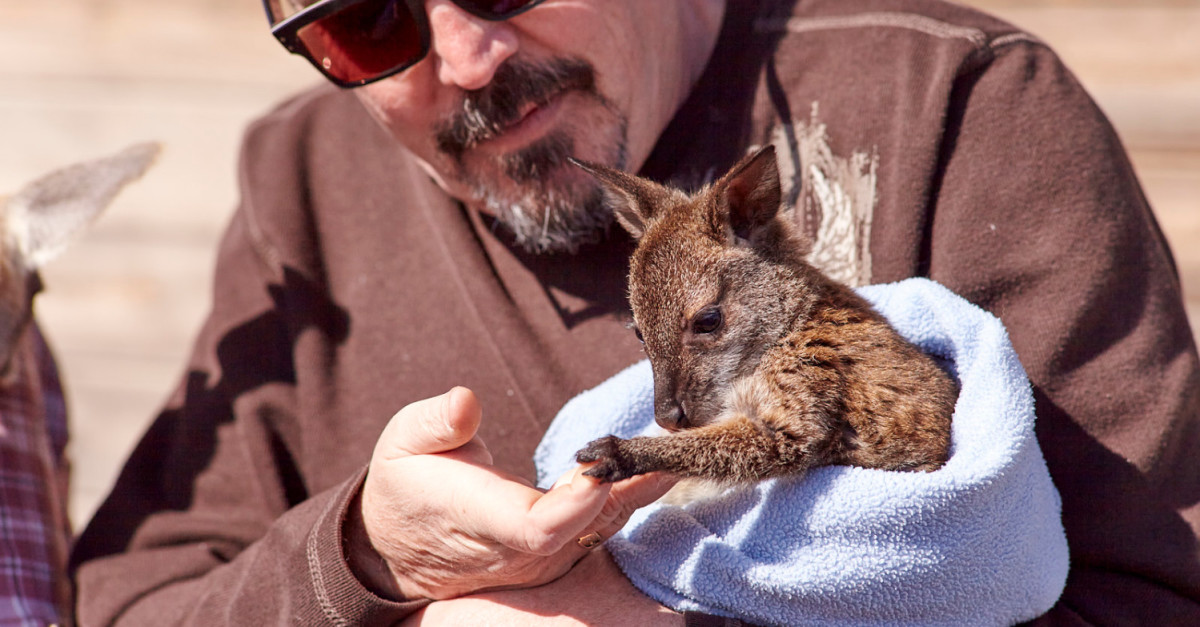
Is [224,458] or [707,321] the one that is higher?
[707,321]

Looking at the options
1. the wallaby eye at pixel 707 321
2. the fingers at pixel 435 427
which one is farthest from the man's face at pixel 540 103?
the fingers at pixel 435 427

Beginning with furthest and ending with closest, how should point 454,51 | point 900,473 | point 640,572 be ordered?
point 454,51
point 640,572
point 900,473

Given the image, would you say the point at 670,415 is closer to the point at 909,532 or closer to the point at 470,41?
the point at 909,532

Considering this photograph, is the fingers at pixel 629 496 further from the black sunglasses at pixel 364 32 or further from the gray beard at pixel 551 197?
the black sunglasses at pixel 364 32

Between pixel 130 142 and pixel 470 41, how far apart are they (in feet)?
10.2

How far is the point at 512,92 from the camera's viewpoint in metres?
1.97

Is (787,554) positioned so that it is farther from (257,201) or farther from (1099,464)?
(257,201)

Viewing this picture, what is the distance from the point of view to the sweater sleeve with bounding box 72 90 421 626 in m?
2.29

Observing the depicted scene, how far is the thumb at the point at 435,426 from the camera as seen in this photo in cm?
148

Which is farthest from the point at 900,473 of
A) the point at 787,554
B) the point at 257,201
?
the point at 257,201

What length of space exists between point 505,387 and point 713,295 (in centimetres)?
69

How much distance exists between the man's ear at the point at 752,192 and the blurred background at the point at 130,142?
2.96 metres

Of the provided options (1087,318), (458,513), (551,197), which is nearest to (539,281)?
(551,197)

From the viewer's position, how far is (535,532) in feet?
4.56
